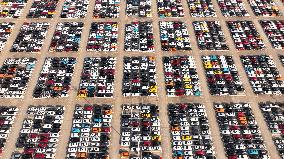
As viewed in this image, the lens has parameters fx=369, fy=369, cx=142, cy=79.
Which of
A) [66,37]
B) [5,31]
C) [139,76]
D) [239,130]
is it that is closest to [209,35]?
[139,76]

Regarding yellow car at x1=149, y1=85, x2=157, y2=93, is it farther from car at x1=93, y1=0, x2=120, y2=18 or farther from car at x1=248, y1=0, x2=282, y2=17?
car at x1=248, y1=0, x2=282, y2=17

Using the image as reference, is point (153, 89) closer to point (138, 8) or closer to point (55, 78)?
point (55, 78)

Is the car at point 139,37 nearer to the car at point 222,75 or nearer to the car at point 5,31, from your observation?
the car at point 222,75

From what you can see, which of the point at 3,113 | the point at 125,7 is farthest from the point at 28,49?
the point at 125,7

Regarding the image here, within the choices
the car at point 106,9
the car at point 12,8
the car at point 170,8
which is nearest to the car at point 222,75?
the car at point 170,8

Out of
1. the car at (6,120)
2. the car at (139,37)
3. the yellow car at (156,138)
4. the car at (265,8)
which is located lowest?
the yellow car at (156,138)

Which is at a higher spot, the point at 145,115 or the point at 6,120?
the point at 145,115
